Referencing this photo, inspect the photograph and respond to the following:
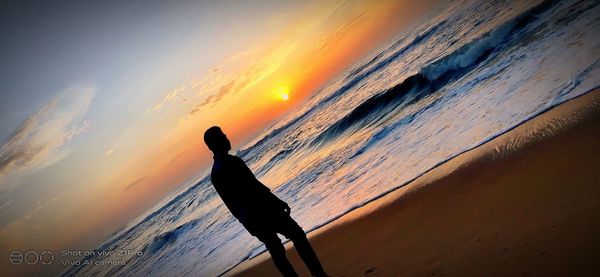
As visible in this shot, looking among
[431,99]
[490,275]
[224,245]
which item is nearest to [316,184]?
[224,245]

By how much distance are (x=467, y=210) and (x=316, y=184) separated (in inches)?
292

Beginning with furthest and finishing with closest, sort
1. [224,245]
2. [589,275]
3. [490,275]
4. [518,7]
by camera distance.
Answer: [518,7] < [224,245] < [490,275] < [589,275]

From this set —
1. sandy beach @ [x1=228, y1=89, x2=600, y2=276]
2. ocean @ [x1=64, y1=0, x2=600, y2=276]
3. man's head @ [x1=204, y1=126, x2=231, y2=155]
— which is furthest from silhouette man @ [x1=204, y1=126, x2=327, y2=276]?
ocean @ [x1=64, y1=0, x2=600, y2=276]

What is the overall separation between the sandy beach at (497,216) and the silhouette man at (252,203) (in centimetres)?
91

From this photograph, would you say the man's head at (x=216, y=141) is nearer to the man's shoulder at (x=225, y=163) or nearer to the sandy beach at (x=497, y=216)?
the man's shoulder at (x=225, y=163)

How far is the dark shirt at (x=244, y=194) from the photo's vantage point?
12.4ft

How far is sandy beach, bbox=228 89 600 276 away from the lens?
2820mm

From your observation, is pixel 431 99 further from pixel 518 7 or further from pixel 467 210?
pixel 467 210

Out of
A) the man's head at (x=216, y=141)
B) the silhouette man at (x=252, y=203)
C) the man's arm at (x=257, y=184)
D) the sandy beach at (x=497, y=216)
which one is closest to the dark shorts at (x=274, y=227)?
the silhouette man at (x=252, y=203)

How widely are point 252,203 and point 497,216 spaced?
2.53 metres

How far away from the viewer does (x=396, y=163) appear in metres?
8.12

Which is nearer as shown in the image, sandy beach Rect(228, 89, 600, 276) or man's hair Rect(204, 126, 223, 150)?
sandy beach Rect(228, 89, 600, 276)

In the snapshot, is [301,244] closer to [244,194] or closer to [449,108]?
[244,194]

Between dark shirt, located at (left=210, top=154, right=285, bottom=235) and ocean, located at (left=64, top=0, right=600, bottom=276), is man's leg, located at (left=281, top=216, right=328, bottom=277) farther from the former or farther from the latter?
ocean, located at (left=64, top=0, right=600, bottom=276)
